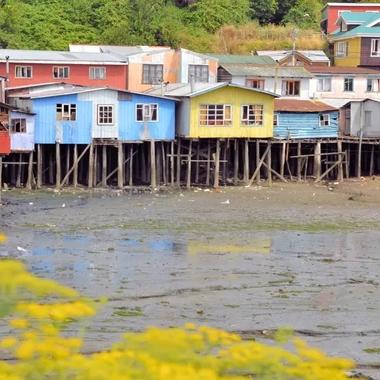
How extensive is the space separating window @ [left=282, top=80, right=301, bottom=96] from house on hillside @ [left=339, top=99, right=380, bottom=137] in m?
2.64

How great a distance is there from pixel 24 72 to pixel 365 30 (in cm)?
1988

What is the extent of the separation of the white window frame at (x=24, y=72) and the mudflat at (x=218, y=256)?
24.9 feet

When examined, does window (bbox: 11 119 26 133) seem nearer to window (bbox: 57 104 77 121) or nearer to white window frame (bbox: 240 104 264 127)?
window (bbox: 57 104 77 121)

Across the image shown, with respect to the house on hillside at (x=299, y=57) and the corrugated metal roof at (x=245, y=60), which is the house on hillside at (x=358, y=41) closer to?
the house on hillside at (x=299, y=57)

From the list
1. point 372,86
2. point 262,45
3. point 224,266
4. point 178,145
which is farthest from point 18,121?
point 262,45

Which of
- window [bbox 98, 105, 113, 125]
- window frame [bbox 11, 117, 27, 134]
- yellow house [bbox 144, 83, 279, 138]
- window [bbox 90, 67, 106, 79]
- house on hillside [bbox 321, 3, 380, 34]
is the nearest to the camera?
window frame [bbox 11, 117, 27, 134]

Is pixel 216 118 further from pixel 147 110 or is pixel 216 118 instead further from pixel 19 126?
pixel 19 126

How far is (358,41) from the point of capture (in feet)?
153

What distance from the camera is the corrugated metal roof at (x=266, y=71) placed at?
40.6 metres

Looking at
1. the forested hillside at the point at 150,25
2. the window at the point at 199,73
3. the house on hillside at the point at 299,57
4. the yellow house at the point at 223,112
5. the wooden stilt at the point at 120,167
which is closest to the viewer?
the wooden stilt at the point at 120,167

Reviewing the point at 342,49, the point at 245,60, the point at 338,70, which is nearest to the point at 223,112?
the point at 245,60

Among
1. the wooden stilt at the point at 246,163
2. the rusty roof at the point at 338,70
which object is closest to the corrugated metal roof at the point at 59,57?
the wooden stilt at the point at 246,163

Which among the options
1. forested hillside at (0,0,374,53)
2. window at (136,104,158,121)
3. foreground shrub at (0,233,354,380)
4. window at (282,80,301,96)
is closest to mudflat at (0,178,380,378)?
window at (136,104,158,121)

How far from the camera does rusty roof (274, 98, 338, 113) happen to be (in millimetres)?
37656
